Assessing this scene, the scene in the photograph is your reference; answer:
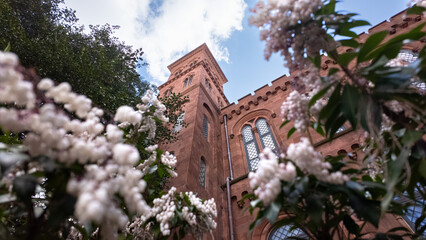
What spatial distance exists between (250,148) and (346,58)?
8.17m

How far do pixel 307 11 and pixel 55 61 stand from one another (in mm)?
7147

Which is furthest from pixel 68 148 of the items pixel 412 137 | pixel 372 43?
pixel 372 43

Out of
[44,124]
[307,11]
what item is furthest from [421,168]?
[44,124]

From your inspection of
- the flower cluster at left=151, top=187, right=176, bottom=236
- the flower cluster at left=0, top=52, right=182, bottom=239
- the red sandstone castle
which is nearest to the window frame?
the red sandstone castle

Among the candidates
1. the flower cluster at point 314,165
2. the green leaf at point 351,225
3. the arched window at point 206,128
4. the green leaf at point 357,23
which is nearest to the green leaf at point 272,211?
the flower cluster at point 314,165

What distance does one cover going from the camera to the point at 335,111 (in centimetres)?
209

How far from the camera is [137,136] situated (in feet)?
10.5

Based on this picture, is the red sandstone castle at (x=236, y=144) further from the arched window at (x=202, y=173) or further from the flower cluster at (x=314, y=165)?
the flower cluster at (x=314, y=165)

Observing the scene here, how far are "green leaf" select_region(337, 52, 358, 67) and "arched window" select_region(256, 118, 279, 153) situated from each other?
7198mm

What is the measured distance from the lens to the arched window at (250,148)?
9156 mm

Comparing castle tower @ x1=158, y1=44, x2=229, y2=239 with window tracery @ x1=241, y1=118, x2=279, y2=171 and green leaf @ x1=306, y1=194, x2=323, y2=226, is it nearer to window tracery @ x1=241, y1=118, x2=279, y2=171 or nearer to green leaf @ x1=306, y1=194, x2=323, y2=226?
window tracery @ x1=241, y1=118, x2=279, y2=171

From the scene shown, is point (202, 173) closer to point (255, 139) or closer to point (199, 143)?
point (199, 143)

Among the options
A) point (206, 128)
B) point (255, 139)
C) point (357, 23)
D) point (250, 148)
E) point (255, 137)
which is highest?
point (206, 128)

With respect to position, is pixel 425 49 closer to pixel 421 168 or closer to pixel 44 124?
pixel 421 168
